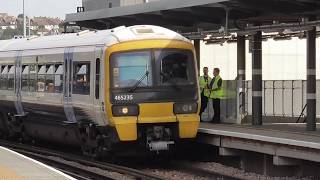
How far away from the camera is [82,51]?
1544cm

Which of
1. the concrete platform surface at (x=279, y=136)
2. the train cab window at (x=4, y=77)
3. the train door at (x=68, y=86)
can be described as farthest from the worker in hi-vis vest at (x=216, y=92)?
the train cab window at (x=4, y=77)

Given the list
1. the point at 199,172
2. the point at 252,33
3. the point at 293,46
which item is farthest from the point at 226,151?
the point at 293,46

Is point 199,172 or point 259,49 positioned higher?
point 259,49

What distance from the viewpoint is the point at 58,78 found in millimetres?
16578

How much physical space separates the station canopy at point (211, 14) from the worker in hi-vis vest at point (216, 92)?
4.32 feet

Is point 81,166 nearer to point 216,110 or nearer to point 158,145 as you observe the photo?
point 158,145

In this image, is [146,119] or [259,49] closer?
[146,119]

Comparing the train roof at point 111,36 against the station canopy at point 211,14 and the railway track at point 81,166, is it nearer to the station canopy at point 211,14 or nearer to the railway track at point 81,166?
the station canopy at point 211,14

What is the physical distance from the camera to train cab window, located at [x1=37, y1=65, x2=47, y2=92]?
17.5 metres

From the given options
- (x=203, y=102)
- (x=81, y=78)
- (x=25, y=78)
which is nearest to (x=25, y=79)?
(x=25, y=78)

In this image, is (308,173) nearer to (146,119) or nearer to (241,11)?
(146,119)

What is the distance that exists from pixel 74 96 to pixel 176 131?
9.10ft

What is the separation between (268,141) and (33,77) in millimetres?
8174

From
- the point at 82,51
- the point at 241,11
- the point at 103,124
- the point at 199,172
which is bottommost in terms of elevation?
the point at 199,172
